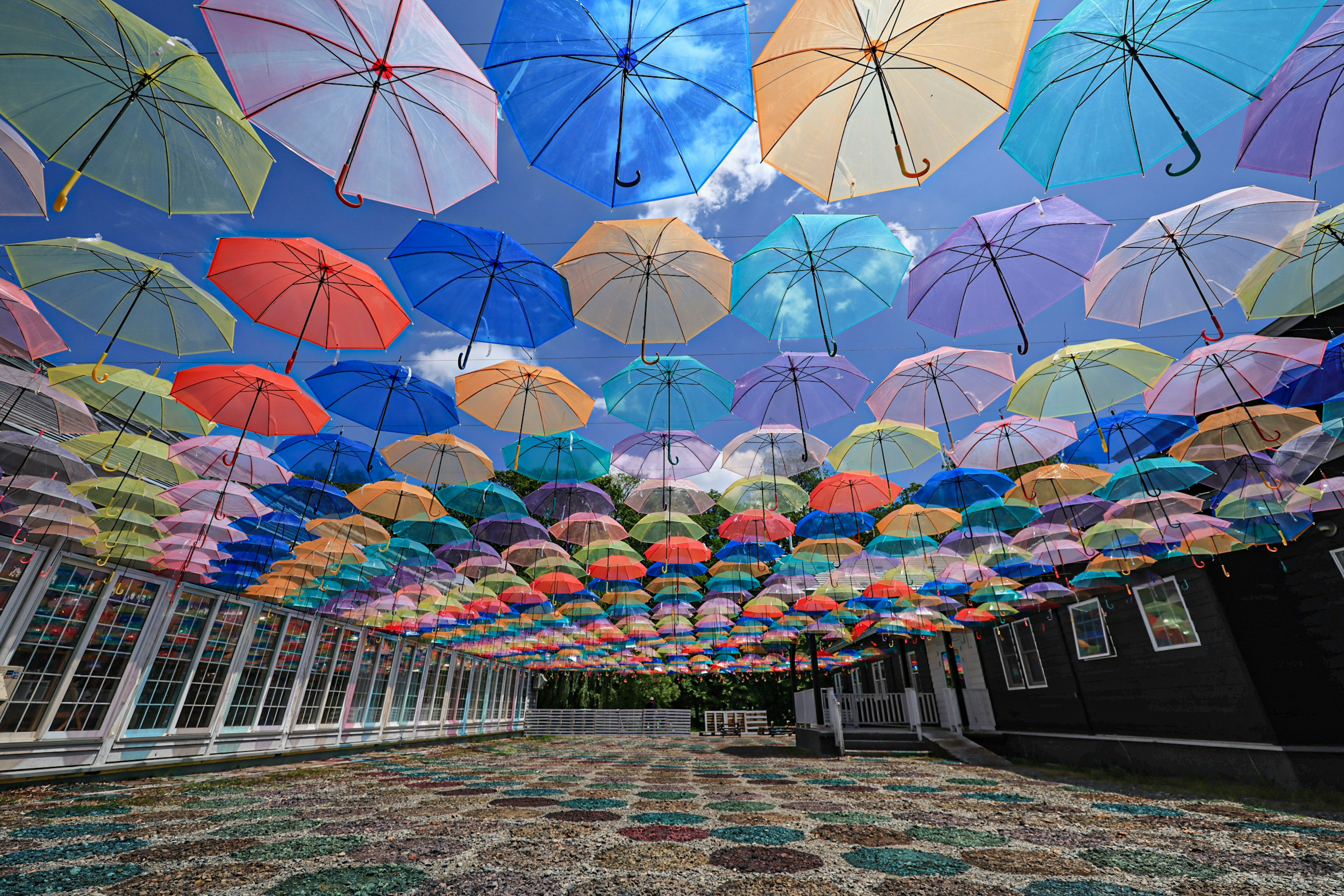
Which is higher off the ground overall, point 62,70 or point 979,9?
point 979,9

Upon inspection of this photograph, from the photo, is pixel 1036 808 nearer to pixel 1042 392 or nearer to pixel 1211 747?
pixel 1042 392

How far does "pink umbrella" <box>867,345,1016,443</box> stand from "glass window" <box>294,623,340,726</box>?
17.4 m

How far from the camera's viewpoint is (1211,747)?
1038cm

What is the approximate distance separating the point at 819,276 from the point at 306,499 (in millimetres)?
10217

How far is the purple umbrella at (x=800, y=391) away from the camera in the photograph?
8250mm

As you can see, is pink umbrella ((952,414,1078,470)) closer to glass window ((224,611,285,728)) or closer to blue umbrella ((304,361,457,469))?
blue umbrella ((304,361,457,469))

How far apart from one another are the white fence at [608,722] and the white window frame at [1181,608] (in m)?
28.8

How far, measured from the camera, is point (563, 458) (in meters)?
10.7

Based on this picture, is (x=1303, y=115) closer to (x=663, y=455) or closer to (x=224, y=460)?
(x=663, y=455)

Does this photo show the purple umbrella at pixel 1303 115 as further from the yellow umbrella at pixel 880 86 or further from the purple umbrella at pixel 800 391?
the purple umbrella at pixel 800 391

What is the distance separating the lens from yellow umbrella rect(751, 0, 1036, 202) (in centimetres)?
393

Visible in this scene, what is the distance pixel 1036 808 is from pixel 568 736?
3016 centimetres

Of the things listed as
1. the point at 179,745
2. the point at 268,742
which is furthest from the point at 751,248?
the point at 268,742

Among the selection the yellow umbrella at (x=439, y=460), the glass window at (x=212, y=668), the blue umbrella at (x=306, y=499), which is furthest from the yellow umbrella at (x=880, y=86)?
the glass window at (x=212, y=668)
